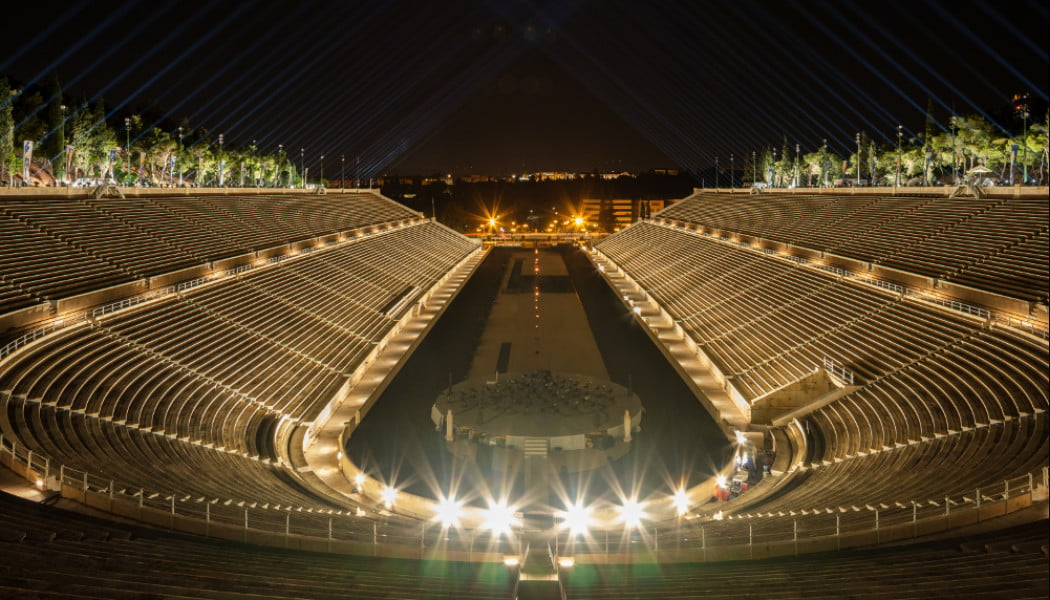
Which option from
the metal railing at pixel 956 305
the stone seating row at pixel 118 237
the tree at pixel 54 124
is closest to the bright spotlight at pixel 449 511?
the stone seating row at pixel 118 237

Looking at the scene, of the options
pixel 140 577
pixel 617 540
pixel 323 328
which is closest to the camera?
pixel 140 577

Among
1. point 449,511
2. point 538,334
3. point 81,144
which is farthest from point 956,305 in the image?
point 81,144

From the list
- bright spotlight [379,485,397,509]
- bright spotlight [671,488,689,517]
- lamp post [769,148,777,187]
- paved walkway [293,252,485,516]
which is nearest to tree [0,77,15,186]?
paved walkway [293,252,485,516]

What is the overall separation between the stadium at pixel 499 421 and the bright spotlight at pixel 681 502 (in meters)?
0.04

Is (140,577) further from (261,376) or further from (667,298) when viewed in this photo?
(667,298)

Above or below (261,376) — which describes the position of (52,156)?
above

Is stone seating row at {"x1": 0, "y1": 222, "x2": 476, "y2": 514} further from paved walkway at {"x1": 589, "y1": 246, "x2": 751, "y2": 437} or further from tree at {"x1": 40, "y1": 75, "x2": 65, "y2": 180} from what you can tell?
tree at {"x1": 40, "y1": 75, "x2": 65, "y2": 180}

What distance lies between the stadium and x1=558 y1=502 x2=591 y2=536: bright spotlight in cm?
6

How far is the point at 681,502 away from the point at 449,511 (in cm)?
428

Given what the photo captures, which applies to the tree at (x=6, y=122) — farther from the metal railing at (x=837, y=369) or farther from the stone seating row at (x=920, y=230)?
the stone seating row at (x=920, y=230)

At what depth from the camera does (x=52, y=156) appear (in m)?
40.0

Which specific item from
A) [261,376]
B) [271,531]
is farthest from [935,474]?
[261,376]

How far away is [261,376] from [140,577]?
11.1 metres

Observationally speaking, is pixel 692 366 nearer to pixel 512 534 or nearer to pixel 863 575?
pixel 512 534
